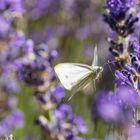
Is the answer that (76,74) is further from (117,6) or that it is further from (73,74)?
(117,6)

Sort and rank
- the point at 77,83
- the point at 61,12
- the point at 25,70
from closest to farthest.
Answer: the point at 25,70, the point at 77,83, the point at 61,12

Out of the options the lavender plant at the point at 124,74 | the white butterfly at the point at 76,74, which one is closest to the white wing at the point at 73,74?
the white butterfly at the point at 76,74

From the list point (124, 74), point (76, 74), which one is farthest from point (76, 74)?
point (124, 74)

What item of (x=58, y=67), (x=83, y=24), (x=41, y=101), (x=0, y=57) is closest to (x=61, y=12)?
(x=83, y=24)

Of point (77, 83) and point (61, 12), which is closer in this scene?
point (77, 83)

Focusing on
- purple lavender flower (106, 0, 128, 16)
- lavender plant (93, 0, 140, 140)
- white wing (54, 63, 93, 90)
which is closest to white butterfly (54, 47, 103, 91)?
white wing (54, 63, 93, 90)

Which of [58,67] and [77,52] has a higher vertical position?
[77,52]

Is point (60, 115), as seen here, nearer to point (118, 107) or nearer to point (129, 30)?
point (118, 107)
